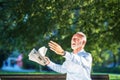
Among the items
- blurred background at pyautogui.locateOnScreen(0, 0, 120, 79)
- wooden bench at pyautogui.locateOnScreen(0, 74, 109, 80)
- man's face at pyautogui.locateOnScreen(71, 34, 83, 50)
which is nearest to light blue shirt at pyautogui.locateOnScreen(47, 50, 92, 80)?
man's face at pyautogui.locateOnScreen(71, 34, 83, 50)

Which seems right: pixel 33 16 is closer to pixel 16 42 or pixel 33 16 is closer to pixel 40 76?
pixel 16 42

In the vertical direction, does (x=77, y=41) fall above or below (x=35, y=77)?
above

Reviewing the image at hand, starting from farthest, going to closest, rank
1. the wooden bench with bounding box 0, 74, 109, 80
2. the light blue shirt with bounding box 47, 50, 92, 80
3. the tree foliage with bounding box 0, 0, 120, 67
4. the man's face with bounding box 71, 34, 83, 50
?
the tree foliage with bounding box 0, 0, 120, 67
the wooden bench with bounding box 0, 74, 109, 80
the man's face with bounding box 71, 34, 83, 50
the light blue shirt with bounding box 47, 50, 92, 80

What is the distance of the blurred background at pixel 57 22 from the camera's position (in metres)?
18.1

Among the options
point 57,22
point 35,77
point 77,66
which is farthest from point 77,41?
point 57,22

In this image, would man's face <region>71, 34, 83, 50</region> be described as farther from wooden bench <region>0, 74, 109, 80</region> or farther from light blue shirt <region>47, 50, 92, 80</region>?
wooden bench <region>0, 74, 109, 80</region>

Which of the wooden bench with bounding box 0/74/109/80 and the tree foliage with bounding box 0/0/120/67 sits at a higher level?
the tree foliage with bounding box 0/0/120/67

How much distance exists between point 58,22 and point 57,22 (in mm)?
62

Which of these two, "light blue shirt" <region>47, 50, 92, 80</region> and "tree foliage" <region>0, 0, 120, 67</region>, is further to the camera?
"tree foliage" <region>0, 0, 120, 67</region>

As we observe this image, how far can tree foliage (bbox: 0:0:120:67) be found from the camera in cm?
1811

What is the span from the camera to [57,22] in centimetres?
1827

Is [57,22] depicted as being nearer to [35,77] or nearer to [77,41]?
[35,77]

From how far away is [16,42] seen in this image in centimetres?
2022

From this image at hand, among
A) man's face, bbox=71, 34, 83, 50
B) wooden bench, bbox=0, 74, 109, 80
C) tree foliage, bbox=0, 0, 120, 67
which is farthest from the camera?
tree foliage, bbox=0, 0, 120, 67
